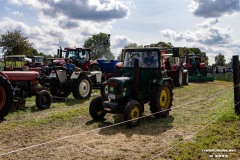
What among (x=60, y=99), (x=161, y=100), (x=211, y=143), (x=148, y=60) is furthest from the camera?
(x=60, y=99)

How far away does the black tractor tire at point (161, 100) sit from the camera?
7.64 m

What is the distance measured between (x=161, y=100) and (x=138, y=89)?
927 mm

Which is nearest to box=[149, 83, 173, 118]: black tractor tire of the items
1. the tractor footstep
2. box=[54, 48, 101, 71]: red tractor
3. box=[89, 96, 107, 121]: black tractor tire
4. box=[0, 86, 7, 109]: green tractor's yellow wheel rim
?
box=[89, 96, 107, 121]: black tractor tire

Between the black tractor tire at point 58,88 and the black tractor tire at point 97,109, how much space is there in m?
4.09

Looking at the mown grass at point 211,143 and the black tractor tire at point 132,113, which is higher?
the black tractor tire at point 132,113

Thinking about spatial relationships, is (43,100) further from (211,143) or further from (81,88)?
(211,143)

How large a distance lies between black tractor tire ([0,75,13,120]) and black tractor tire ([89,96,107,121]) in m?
2.20

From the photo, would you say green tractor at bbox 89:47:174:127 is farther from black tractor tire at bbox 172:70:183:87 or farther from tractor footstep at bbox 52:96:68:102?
black tractor tire at bbox 172:70:183:87

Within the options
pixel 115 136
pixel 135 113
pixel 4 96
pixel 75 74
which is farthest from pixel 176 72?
pixel 115 136

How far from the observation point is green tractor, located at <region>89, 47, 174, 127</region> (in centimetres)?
720

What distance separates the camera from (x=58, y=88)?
1173 cm

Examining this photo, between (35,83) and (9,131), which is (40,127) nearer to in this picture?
(9,131)

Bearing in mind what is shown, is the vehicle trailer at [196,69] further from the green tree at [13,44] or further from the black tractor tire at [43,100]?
the green tree at [13,44]

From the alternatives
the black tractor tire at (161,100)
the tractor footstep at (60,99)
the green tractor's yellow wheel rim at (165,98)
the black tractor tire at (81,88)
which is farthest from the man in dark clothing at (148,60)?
the tractor footstep at (60,99)
